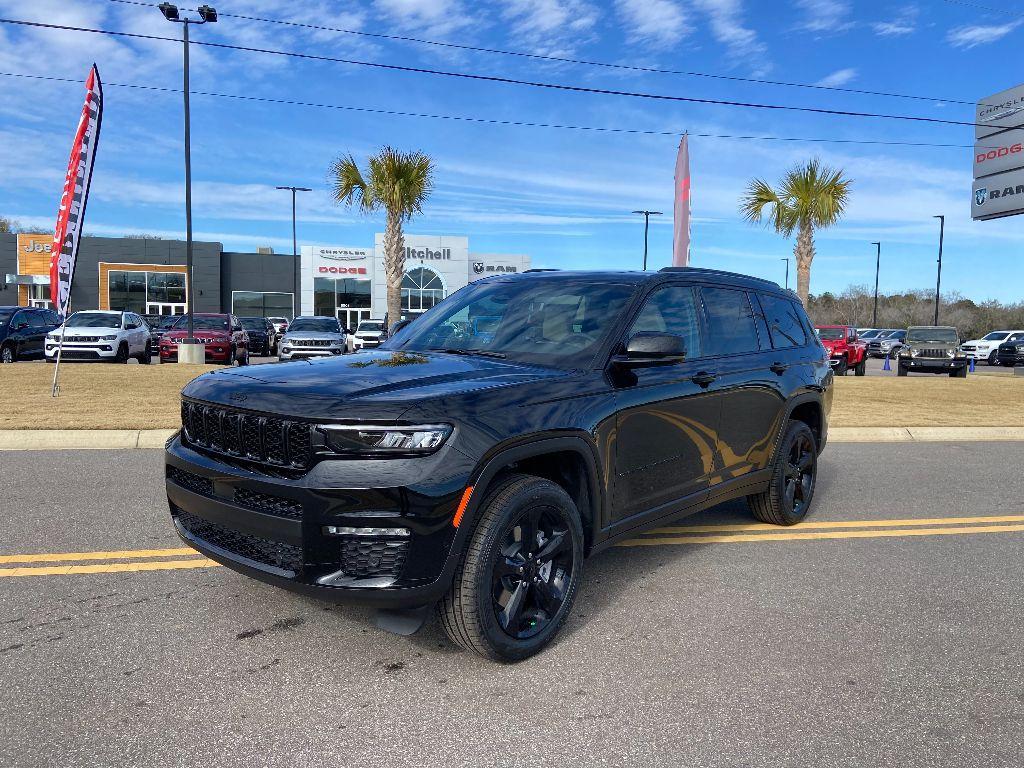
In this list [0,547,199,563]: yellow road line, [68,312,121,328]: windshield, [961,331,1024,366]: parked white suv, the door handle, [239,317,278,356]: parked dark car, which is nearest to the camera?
the door handle

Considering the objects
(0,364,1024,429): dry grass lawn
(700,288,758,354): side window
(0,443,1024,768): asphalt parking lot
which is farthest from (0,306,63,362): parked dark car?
(700,288,758,354): side window

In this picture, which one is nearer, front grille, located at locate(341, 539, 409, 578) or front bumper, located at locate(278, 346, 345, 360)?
front grille, located at locate(341, 539, 409, 578)

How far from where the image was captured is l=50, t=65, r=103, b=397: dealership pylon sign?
1183 cm

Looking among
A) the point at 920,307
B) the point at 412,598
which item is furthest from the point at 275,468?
the point at 920,307

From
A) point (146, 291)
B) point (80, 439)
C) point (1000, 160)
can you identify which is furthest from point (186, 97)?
point (146, 291)

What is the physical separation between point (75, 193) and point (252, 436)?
35.3 feet

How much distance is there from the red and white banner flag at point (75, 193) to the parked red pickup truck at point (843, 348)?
21085 mm

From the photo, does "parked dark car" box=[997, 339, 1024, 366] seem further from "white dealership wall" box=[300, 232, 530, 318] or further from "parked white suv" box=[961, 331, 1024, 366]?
"white dealership wall" box=[300, 232, 530, 318]

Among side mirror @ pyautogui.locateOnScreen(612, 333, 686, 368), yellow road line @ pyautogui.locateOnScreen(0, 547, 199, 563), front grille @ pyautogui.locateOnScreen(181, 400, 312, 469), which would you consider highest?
side mirror @ pyautogui.locateOnScreen(612, 333, 686, 368)

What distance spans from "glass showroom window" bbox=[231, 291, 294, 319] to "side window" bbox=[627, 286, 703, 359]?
5786 cm

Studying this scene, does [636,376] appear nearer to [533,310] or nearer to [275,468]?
[533,310]

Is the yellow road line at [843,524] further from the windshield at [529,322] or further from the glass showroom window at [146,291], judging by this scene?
the glass showroom window at [146,291]

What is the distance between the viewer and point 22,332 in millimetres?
21609

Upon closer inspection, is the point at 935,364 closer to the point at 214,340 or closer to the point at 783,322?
the point at 214,340
